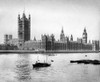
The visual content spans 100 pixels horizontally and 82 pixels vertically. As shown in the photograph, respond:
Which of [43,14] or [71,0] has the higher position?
[71,0]

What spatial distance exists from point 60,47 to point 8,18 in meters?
29.7

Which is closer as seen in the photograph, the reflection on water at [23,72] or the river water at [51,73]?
the river water at [51,73]

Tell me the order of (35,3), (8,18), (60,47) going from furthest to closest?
(60,47) → (8,18) → (35,3)

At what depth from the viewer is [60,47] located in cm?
3578

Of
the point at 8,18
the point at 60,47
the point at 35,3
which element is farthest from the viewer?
the point at 60,47

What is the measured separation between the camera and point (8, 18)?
625 centimetres

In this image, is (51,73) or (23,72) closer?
(51,73)

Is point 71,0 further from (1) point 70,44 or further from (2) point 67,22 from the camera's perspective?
(1) point 70,44

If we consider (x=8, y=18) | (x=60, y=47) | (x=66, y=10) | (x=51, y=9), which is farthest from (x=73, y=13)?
(x=60, y=47)

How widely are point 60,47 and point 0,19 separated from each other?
2995cm

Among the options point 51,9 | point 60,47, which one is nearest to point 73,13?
point 51,9

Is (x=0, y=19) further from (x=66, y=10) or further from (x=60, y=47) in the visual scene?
(x=60, y=47)

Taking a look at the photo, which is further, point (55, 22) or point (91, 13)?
point (55, 22)

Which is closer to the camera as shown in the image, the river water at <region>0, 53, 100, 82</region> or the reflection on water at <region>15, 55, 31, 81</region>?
the river water at <region>0, 53, 100, 82</region>
